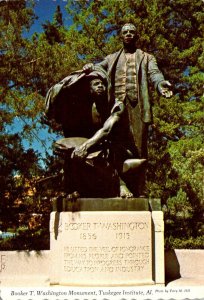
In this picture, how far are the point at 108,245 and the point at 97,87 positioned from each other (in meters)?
2.18

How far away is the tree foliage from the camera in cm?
1316

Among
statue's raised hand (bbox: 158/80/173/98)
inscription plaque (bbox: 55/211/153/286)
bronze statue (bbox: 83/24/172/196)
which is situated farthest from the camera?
bronze statue (bbox: 83/24/172/196)

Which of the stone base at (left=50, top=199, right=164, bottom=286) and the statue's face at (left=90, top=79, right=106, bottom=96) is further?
the statue's face at (left=90, top=79, right=106, bottom=96)

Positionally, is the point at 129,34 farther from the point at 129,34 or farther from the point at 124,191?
the point at 124,191

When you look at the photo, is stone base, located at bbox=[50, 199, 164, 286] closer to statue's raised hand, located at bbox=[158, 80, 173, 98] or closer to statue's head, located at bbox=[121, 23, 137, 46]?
statue's raised hand, located at bbox=[158, 80, 173, 98]

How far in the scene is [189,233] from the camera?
16.4m

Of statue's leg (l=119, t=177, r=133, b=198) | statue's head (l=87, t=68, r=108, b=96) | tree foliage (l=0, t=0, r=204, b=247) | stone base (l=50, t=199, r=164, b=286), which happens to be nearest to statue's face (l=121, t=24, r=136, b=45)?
statue's head (l=87, t=68, r=108, b=96)

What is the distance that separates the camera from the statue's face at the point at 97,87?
258 inches

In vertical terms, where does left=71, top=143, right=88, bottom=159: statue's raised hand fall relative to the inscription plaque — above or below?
above

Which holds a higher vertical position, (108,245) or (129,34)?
(129,34)

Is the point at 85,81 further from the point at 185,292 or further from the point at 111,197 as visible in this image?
the point at 185,292

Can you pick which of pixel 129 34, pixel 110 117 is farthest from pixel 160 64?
pixel 110 117

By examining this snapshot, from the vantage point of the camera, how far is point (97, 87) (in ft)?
21.5

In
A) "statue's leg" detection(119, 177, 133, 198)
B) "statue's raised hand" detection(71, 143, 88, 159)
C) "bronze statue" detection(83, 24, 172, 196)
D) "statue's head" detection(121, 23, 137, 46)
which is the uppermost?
"statue's head" detection(121, 23, 137, 46)
